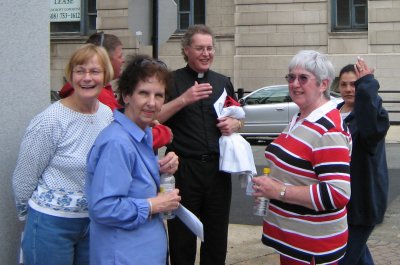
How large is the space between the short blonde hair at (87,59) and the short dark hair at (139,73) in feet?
0.89

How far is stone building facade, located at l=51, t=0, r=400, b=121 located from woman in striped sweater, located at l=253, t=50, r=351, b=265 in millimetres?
17534

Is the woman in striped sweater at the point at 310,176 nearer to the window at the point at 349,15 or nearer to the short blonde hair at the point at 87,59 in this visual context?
the short blonde hair at the point at 87,59

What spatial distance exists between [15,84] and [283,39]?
1885cm

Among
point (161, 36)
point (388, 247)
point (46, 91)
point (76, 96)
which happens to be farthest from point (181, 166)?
point (161, 36)

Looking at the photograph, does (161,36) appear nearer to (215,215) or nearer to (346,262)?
(215,215)

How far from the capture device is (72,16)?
24.5 meters

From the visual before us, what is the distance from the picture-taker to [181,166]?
14.6ft

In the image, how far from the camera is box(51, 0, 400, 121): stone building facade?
816 inches

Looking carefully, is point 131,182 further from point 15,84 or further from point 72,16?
point 72,16

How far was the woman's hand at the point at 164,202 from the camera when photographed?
2.82 meters

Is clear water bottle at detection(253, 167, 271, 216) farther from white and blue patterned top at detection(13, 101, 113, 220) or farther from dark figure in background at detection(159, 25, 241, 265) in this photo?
dark figure in background at detection(159, 25, 241, 265)

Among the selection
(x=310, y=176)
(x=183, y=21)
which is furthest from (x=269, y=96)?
(x=310, y=176)

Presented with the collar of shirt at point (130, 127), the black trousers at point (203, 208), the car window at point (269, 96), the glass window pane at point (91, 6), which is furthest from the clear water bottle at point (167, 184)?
the glass window pane at point (91, 6)

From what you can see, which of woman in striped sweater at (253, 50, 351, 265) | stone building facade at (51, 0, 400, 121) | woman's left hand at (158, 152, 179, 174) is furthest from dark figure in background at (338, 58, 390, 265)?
stone building facade at (51, 0, 400, 121)
